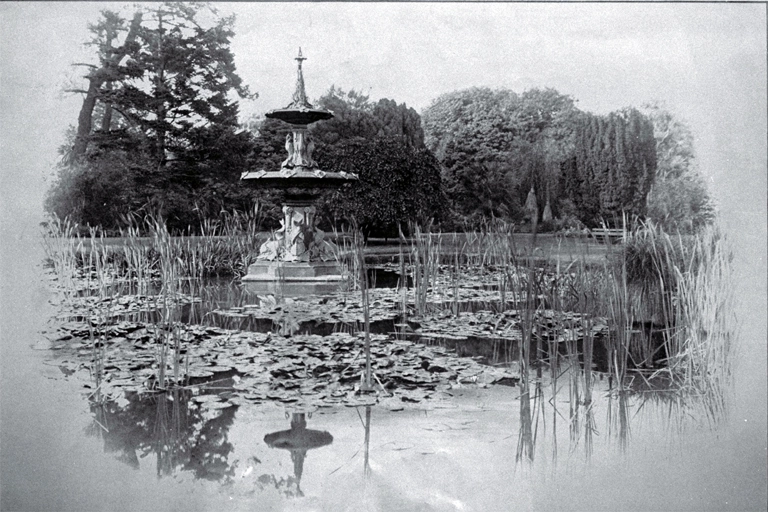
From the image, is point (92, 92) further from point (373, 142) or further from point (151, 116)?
point (373, 142)

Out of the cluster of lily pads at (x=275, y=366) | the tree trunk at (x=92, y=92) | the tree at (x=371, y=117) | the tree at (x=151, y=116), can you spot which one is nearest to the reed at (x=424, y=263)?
the tree at (x=371, y=117)

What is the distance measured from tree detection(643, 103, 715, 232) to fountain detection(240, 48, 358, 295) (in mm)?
2392

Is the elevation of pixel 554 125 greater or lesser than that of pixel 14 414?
greater

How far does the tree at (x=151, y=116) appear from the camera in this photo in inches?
159

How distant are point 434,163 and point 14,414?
302cm

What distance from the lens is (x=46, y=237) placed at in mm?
3943

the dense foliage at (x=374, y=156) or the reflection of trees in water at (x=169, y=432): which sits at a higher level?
the dense foliage at (x=374, y=156)

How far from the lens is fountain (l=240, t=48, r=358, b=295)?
5871 millimetres

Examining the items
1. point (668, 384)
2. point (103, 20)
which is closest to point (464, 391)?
point (668, 384)

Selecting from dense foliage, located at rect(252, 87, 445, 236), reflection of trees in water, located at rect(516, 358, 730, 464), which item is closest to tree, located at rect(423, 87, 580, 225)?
dense foliage, located at rect(252, 87, 445, 236)

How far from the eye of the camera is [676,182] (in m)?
4.10

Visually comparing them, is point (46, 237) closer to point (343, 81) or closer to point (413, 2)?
point (343, 81)

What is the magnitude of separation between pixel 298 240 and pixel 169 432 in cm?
351

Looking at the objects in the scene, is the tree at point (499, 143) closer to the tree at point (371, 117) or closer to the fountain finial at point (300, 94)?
the tree at point (371, 117)
